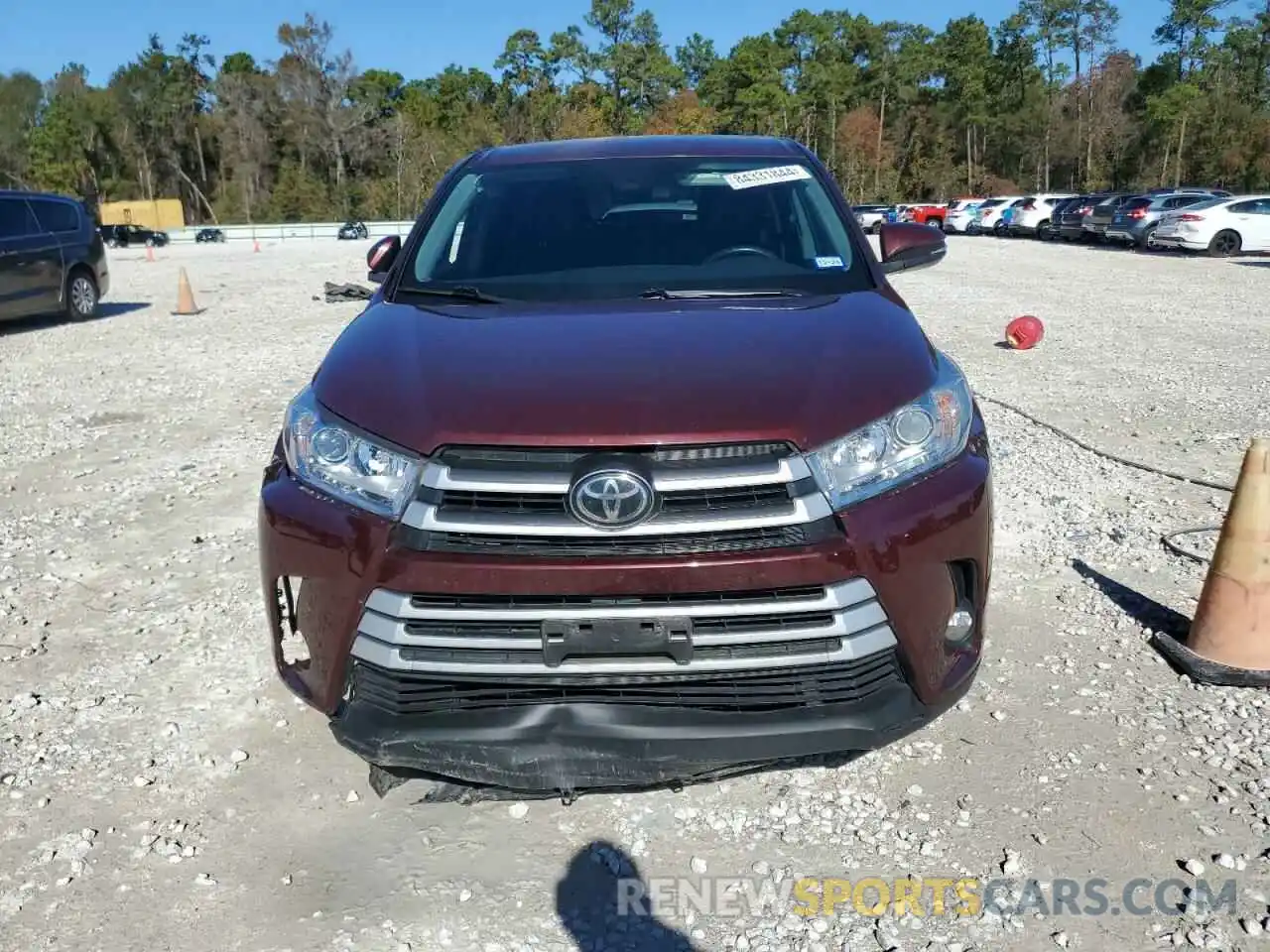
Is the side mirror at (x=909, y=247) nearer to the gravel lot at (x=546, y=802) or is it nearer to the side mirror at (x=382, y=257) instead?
the gravel lot at (x=546, y=802)

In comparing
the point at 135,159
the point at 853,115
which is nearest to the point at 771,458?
the point at 853,115

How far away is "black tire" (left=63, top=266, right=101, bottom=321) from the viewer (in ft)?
45.4

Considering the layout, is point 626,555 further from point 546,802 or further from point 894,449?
point 546,802

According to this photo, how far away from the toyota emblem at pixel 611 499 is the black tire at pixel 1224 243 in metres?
23.8

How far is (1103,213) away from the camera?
90.3ft

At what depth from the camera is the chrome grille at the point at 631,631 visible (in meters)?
2.30

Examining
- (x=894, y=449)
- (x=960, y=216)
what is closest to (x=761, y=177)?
(x=894, y=449)

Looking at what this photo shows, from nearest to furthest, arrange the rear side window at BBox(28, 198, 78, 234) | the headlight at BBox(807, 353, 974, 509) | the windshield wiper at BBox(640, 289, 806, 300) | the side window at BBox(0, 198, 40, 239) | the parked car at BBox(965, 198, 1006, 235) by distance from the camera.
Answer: the headlight at BBox(807, 353, 974, 509)
the windshield wiper at BBox(640, 289, 806, 300)
the side window at BBox(0, 198, 40, 239)
the rear side window at BBox(28, 198, 78, 234)
the parked car at BBox(965, 198, 1006, 235)

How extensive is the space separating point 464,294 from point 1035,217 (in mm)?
33693

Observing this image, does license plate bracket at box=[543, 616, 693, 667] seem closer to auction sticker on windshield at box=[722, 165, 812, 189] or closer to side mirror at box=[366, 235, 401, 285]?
auction sticker on windshield at box=[722, 165, 812, 189]

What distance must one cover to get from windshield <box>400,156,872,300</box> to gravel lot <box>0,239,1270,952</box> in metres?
1.52

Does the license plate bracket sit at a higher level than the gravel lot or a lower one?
higher

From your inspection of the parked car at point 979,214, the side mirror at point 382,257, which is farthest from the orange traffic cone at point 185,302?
the parked car at point 979,214

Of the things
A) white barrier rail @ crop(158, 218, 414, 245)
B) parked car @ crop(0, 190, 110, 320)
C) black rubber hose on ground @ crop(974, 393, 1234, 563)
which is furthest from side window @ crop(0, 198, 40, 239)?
white barrier rail @ crop(158, 218, 414, 245)
